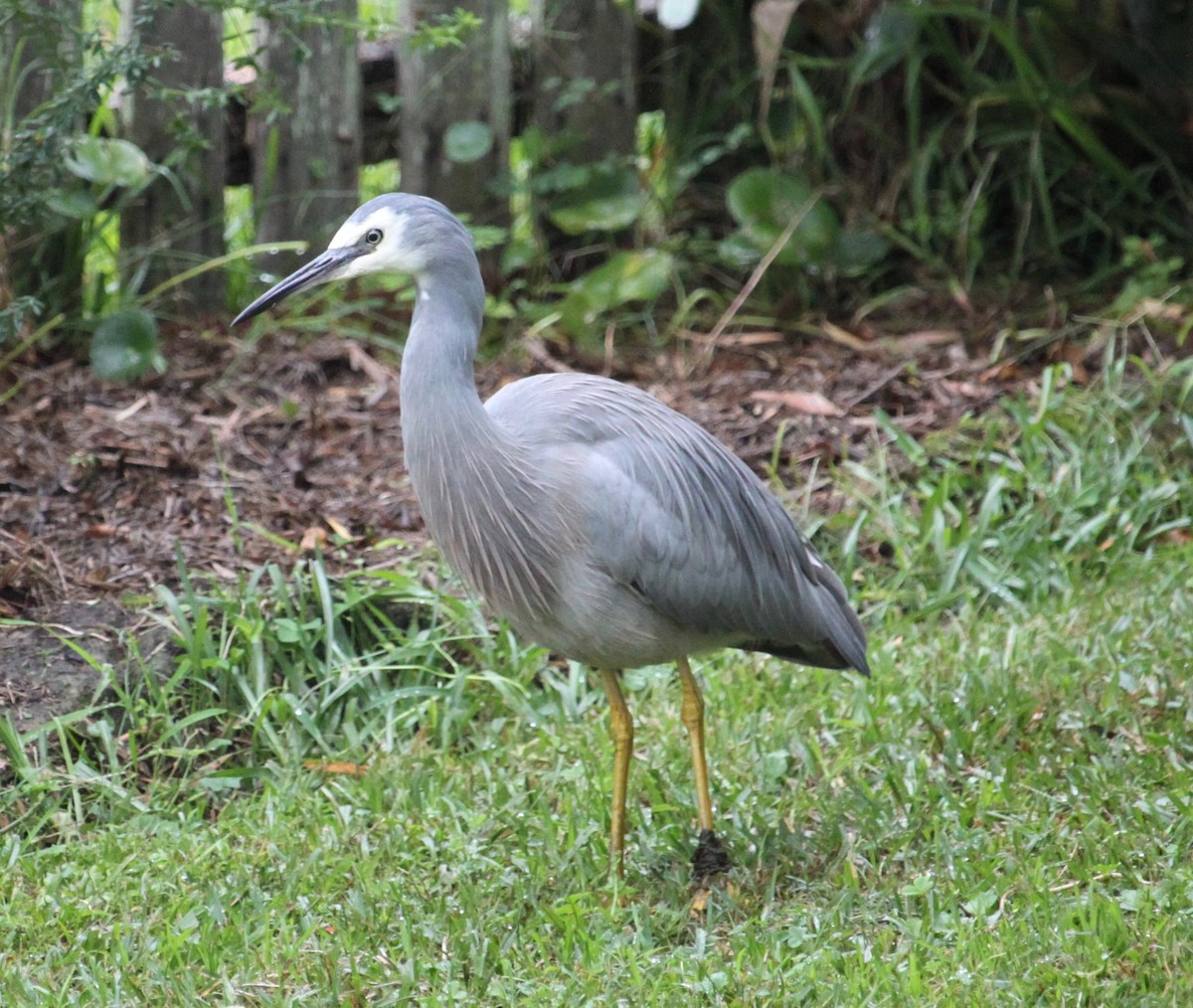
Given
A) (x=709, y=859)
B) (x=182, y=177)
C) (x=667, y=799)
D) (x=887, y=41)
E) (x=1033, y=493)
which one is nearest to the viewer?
(x=709, y=859)

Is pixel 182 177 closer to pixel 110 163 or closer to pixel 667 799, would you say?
pixel 110 163

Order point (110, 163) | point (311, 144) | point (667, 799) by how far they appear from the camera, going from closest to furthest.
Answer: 1. point (667, 799)
2. point (110, 163)
3. point (311, 144)

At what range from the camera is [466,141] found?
270 inches

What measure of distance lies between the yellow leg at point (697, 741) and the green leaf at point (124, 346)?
3.00m

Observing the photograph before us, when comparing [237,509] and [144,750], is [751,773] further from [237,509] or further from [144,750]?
[237,509]

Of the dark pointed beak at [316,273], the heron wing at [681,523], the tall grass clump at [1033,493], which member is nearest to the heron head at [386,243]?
the dark pointed beak at [316,273]

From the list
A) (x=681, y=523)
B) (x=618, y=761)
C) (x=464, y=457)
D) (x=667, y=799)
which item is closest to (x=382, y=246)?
(x=464, y=457)

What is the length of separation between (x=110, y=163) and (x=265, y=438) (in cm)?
129

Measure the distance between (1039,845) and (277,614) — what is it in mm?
2433

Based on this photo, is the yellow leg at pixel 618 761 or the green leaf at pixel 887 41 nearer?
the yellow leg at pixel 618 761

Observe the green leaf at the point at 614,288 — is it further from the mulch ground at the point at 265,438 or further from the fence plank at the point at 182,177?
the fence plank at the point at 182,177

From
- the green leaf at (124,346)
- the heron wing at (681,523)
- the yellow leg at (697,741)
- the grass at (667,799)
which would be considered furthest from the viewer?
Answer: the green leaf at (124,346)

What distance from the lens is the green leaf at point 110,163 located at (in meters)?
5.87

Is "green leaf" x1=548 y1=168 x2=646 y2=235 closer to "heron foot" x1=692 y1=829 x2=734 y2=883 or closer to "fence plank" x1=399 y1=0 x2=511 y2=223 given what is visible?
"fence plank" x1=399 y1=0 x2=511 y2=223
